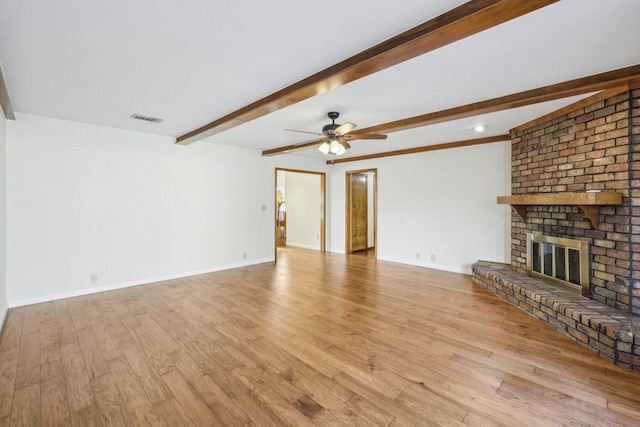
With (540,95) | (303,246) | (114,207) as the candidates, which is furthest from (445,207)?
(114,207)

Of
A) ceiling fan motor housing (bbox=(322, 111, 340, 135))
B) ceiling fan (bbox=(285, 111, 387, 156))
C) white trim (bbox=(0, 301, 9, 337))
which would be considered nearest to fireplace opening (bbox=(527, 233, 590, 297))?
ceiling fan (bbox=(285, 111, 387, 156))

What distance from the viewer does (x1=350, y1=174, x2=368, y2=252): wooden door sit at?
739 centimetres

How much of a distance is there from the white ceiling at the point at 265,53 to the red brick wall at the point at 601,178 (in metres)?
0.45

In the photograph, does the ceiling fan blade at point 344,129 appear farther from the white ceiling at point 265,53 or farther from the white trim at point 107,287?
the white trim at point 107,287

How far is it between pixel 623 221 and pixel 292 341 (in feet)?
10.8

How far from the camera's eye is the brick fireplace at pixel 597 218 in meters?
2.56

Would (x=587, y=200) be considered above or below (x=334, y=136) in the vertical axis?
below

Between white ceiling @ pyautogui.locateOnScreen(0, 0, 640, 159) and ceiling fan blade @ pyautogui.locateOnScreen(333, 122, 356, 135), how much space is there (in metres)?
0.21

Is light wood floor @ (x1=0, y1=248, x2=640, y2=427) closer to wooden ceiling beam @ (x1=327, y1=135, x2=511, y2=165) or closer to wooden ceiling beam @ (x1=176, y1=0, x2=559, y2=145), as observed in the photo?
wooden ceiling beam @ (x1=176, y1=0, x2=559, y2=145)

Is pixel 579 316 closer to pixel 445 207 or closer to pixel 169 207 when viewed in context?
pixel 445 207

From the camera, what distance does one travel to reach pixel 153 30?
1.86m

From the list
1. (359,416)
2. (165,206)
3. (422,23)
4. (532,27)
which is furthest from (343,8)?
(165,206)

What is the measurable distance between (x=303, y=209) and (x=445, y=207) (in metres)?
4.04

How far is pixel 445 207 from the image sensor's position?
545 cm
